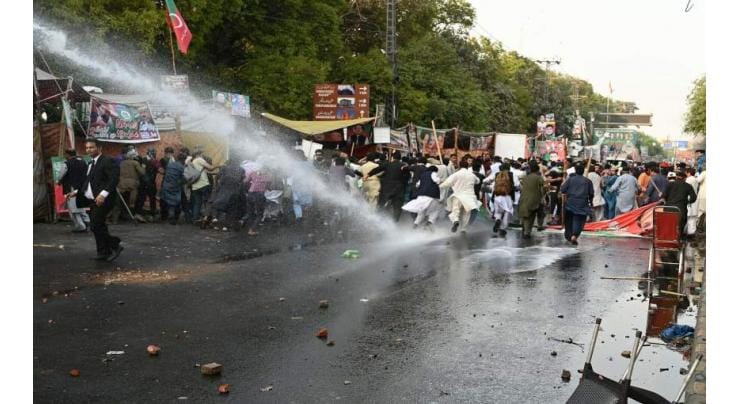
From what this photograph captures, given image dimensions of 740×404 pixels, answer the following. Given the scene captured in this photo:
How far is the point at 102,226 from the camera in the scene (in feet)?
39.8

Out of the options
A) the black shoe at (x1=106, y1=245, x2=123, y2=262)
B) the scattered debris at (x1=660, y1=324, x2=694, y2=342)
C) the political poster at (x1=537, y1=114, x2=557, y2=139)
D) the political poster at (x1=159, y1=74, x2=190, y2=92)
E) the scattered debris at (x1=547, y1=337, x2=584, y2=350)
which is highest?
the political poster at (x1=537, y1=114, x2=557, y2=139)

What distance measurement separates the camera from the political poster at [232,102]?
77.0 ft

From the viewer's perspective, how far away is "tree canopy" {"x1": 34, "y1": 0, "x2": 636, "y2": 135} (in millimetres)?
24922

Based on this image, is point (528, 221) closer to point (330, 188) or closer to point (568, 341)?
point (330, 188)

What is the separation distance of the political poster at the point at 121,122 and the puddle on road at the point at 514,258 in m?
9.93

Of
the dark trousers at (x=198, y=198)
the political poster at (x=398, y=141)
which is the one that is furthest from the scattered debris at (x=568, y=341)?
the political poster at (x=398, y=141)

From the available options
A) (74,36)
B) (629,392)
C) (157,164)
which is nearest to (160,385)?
(629,392)

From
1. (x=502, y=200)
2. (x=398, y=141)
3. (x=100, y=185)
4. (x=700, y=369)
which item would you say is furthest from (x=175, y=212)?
(x=700, y=369)

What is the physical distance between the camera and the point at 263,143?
951 inches

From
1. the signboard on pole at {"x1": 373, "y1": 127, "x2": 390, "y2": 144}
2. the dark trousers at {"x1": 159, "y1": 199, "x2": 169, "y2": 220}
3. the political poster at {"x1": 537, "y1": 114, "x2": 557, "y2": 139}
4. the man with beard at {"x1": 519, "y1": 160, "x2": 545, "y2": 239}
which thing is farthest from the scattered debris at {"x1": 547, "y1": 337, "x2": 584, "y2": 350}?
the political poster at {"x1": 537, "y1": 114, "x2": 557, "y2": 139}

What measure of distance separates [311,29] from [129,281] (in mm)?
28316

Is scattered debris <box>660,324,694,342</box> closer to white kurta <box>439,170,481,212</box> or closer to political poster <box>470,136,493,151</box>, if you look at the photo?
white kurta <box>439,170,481,212</box>

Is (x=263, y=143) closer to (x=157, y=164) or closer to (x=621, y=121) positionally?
(x=157, y=164)

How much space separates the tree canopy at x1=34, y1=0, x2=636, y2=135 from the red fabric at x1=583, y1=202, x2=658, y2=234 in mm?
13813
